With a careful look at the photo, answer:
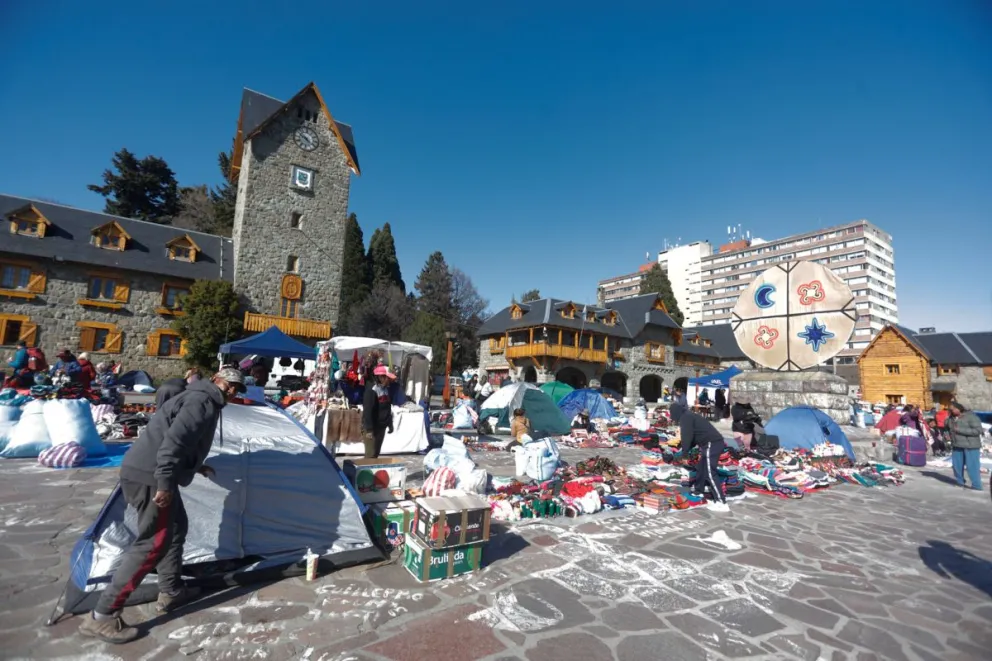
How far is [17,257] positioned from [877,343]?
2268 inches

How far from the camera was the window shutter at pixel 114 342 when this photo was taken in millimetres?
22514

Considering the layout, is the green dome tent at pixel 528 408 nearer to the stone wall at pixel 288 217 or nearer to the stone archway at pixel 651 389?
the stone wall at pixel 288 217

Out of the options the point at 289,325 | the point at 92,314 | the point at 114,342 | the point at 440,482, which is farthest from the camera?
the point at 289,325

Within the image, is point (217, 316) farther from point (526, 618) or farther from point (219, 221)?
point (526, 618)

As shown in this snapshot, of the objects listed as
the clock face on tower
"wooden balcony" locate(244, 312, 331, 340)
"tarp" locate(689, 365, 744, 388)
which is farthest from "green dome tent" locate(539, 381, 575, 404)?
the clock face on tower

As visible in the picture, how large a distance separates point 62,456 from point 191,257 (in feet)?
71.1

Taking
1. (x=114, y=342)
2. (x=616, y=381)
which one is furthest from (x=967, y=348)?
(x=114, y=342)

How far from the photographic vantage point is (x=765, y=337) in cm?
1236

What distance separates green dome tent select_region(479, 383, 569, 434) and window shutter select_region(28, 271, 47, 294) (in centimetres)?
2350

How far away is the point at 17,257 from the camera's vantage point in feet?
Answer: 69.7

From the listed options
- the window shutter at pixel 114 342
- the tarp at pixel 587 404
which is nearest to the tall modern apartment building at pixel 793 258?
the tarp at pixel 587 404

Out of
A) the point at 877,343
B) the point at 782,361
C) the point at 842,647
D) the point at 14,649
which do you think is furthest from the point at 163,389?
the point at 877,343

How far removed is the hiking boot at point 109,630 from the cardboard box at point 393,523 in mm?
2074

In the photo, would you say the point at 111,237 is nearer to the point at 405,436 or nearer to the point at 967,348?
the point at 405,436
